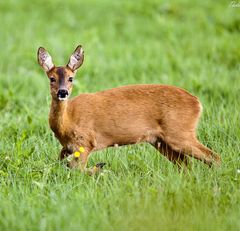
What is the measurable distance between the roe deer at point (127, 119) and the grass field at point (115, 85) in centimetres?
19

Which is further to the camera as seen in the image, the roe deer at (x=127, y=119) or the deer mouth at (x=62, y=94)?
the roe deer at (x=127, y=119)

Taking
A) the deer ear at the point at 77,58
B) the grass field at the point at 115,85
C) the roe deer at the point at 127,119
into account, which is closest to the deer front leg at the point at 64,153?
the roe deer at the point at 127,119

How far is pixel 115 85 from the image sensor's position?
9531 mm

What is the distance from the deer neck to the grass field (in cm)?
30

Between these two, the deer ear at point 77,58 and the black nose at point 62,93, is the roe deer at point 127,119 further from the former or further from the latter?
the black nose at point 62,93

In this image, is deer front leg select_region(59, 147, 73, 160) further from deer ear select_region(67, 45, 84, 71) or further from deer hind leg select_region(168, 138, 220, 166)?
deer hind leg select_region(168, 138, 220, 166)

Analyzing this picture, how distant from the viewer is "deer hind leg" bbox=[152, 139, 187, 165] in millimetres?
6750

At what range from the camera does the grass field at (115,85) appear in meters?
5.28

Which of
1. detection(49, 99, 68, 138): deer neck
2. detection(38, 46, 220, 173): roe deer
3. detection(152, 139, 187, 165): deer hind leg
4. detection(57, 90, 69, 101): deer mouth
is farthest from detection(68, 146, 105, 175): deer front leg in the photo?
detection(152, 139, 187, 165): deer hind leg

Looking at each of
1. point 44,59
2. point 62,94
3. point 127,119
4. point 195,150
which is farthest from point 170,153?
point 44,59

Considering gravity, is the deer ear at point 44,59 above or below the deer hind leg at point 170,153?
above

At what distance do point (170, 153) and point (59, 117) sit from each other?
3.49 ft

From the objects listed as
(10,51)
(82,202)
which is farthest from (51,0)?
(82,202)

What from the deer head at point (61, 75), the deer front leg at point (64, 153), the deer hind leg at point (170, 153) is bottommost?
the deer hind leg at point (170, 153)
